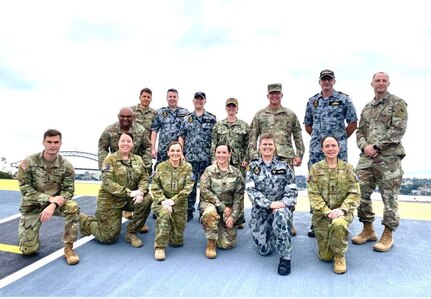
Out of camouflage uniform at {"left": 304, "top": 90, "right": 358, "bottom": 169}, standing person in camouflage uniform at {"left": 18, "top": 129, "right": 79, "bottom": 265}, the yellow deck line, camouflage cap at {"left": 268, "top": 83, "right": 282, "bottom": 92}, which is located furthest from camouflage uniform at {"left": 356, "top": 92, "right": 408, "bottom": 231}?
the yellow deck line

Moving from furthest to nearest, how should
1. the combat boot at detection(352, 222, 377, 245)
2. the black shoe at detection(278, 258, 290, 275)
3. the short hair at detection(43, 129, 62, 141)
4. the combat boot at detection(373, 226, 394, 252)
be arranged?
the combat boot at detection(352, 222, 377, 245) < the combat boot at detection(373, 226, 394, 252) < the short hair at detection(43, 129, 62, 141) < the black shoe at detection(278, 258, 290, 275)

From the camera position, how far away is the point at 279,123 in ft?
16.0

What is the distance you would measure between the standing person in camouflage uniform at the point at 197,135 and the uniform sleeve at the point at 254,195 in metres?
1.40

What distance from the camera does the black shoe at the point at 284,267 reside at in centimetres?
348

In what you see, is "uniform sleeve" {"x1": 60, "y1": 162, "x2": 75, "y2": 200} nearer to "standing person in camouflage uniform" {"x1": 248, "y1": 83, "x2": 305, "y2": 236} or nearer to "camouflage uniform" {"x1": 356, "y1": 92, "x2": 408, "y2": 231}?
"standing person in camouflage uniform" {"x1": 248, "y1": 83, "x2": 305, "y2": 236}

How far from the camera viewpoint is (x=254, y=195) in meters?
3.97

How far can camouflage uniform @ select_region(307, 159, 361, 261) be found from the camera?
3697 millimetres

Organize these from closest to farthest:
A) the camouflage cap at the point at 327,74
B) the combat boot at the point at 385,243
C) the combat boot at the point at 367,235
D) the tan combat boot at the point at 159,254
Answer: the tan combat boot at the point at 159,254 → the combat boot at the point at 385,243 → the combat boot at the point at 367,235 → the camouflage cap at the point at 327,74

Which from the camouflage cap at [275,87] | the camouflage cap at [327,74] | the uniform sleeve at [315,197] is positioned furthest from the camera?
the camouflage cap at [275,87]

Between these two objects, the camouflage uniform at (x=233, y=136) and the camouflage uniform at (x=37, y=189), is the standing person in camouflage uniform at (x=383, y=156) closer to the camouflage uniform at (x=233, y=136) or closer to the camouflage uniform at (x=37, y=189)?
the camouflage uniform at (x=233, y=136)

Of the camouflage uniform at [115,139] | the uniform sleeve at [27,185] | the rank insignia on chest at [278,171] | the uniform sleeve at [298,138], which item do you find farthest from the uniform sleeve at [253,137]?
the uniform sleeve at [27,185]

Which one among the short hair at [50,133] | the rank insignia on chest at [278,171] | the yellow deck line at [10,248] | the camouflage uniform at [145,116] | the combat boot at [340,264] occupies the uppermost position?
the camouflage uniform at [145,116]

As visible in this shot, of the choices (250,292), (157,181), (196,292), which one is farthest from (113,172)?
(250,292)

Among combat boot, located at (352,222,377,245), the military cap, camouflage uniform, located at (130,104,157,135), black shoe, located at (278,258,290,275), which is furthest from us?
camouflage uniform, located at (130,104,157,135)
